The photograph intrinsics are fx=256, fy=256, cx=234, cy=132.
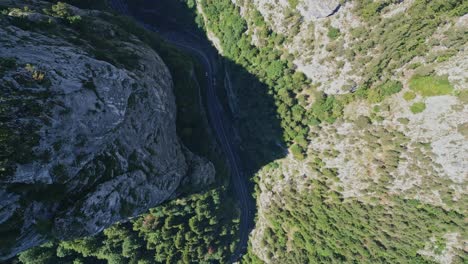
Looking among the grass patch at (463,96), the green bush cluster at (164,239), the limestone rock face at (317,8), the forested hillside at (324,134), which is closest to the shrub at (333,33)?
the forested hillside at (324,134)

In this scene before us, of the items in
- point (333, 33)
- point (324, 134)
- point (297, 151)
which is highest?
point (333, 33)

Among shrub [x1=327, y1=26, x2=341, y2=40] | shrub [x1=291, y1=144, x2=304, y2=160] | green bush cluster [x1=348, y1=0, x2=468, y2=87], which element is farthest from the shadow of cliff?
green bush cluster [x1=348, y1=0, x2=468, y2=87]

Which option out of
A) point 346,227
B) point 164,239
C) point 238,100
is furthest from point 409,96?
point 164,239

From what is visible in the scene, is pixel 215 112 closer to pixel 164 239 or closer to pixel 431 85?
pixel 164 239

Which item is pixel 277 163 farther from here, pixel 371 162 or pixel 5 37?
pixel 5 37

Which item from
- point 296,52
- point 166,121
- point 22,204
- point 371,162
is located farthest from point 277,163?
point 22,204

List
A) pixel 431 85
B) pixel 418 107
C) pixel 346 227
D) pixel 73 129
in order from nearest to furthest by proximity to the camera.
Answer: pixel 73 129 < pixel 431 85 < pixel 418 107 < pixel 346 227
